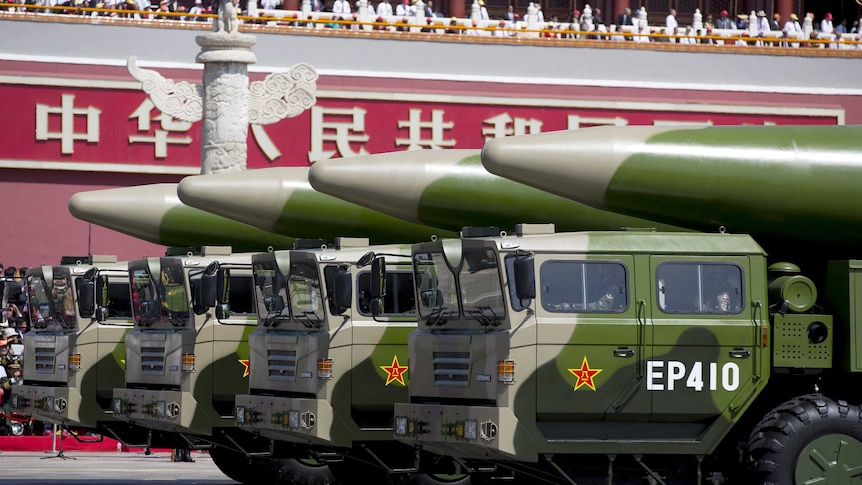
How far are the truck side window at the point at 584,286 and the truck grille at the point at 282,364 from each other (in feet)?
10.5

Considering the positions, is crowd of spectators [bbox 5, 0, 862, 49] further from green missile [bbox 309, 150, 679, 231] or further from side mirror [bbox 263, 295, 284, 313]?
→ side mirror [bbox 263, 295, 284, 313]

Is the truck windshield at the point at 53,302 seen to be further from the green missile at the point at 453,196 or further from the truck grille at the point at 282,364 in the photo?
the truck grille at the point at 282,364

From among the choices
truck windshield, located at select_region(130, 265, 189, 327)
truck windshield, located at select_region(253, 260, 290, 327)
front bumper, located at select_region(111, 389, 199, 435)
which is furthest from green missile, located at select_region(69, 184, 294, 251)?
truck windshield, located at select_region(253, 260, 290, 327)

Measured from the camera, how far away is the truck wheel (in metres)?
11.4

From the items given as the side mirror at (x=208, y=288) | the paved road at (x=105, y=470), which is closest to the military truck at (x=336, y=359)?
the side mirror at (x=208, y=288)

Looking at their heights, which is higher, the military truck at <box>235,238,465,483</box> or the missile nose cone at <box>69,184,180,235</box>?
the missile nose cone at <box>69,184,180,235</box>

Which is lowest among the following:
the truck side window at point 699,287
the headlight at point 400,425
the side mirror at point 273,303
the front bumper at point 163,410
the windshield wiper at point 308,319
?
the front bumper at point 163,410

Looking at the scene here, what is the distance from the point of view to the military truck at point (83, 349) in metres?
16.7

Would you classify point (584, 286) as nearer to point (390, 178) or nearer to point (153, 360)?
point (390, 178)

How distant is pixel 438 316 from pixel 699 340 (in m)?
1.97

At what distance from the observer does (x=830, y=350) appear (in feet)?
39.2

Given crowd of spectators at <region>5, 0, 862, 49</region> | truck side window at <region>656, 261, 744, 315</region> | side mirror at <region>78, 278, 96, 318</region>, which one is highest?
crowd of spectators at <region>5, 0, 862, 49</region>

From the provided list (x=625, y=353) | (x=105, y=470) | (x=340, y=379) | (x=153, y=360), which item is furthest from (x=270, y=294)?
(x=105, y=470)

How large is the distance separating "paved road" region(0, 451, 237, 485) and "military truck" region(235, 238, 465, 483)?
410 cm
